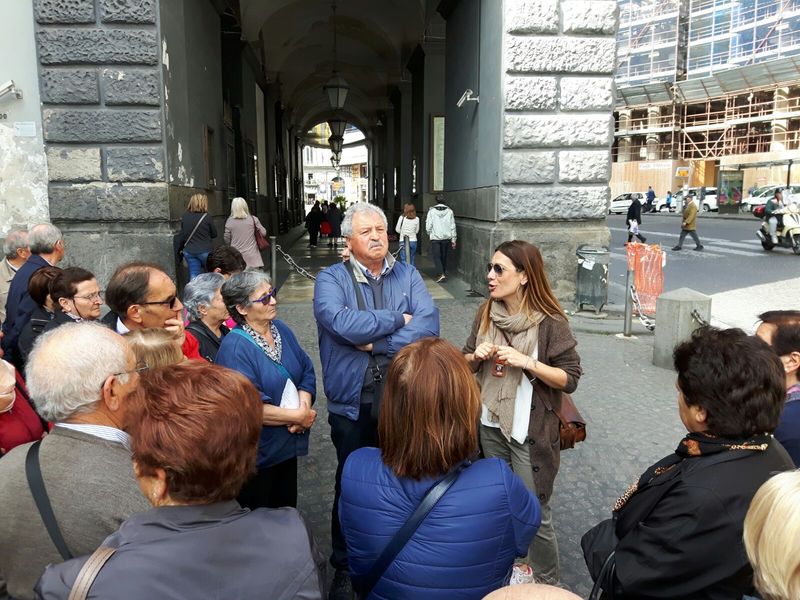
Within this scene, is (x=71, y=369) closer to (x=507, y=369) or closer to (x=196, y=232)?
(x=507, y=369)

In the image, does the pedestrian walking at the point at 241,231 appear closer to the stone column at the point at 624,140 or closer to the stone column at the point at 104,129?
the stone column at the point at 104,129

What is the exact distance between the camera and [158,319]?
304cm

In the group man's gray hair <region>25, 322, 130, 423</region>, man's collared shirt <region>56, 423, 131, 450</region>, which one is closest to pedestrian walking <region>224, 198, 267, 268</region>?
man's gray hair <region>25, 322, 130, 423</region>

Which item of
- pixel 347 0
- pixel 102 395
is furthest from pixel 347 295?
pixel 347 0

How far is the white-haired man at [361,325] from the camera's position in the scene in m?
2.92

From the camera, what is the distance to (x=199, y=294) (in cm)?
335

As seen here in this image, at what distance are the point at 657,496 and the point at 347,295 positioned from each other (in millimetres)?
1682

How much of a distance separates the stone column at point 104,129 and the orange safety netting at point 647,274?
5817mm

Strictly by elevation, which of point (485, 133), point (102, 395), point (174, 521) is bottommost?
point (174, 521)

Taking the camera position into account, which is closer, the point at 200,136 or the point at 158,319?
the point at 158,319

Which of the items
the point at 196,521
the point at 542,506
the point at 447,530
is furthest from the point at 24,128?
the point at 447,530

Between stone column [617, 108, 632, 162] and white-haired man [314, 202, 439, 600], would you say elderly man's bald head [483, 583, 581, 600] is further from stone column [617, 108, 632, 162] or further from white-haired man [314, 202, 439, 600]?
stone column [617, 108, 632, 162]

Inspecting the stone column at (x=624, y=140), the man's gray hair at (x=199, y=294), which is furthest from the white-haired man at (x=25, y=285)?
the stone column at (x=624, y=140)

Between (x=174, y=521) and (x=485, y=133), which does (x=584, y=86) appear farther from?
(x=174, y=521)
